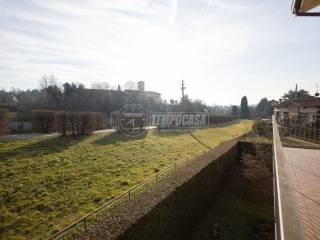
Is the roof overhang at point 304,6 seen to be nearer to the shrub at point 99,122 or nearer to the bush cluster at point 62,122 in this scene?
the bush cluster at point 62,122

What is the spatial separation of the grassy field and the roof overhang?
9217 millimetres

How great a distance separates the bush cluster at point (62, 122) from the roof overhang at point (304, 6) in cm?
2233

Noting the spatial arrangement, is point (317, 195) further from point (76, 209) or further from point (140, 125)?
point (140, 125)

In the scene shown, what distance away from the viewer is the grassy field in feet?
26.7

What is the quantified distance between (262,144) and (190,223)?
464 inches

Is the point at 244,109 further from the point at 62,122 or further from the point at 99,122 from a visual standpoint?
the point at 62,122

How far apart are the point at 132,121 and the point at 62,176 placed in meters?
16.9

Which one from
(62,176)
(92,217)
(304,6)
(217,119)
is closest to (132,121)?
(62,176)

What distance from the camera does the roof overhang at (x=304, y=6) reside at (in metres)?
3.78

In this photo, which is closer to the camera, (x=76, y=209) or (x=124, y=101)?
(x=76, y=209)

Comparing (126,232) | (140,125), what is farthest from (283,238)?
(140,125)

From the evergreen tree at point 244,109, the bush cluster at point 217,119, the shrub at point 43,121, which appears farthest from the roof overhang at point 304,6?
the evergreen tree at point 244,109

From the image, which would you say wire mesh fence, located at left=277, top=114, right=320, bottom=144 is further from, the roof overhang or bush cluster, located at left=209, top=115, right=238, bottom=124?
bush cluster, located at left=209, top=115, right=238, bottom=124

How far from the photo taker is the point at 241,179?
14.0 m
